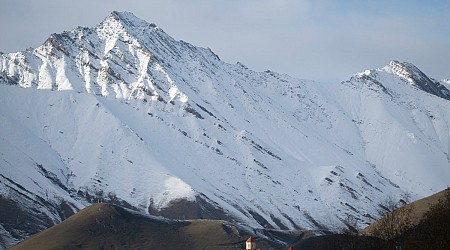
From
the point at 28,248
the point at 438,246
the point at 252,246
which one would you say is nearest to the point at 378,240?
the point at 438,246

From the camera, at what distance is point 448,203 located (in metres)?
102

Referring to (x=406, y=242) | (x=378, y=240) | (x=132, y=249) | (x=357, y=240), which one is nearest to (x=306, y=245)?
(x=132, y=249)

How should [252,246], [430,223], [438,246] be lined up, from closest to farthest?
[438,246]
[430,223]
[252,246]

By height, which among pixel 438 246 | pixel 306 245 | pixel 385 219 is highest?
pixel 306 245

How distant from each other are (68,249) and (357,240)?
86439 millimetres

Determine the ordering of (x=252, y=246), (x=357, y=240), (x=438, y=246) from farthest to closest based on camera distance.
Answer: (x=252, y=246), (x=357, y=240), (x=438, y=246)

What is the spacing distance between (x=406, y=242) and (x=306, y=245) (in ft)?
328

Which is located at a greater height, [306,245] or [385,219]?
[306,245]

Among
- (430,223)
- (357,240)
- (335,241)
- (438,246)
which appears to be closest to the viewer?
(438,246)

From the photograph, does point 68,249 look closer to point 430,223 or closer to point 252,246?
point 252,246

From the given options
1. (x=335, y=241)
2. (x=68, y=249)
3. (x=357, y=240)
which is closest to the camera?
(x=357, y=240)

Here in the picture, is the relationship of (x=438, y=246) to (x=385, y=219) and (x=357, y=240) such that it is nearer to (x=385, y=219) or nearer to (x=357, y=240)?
(x=385, y=219)

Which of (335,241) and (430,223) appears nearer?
(430,223)

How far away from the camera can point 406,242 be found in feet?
324
